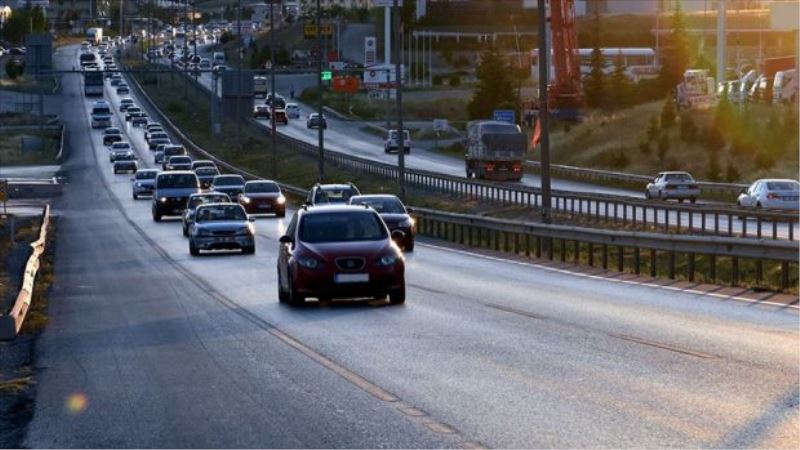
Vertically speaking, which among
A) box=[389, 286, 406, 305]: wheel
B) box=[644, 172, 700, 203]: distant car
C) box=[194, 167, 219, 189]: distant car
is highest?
box=[389, 286, 406, 305]: wheel

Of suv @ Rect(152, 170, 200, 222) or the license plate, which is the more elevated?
the license plate

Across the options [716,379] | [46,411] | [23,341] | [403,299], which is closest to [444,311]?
[403,299]

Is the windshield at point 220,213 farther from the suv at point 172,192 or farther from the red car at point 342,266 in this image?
the red car at point 342,266

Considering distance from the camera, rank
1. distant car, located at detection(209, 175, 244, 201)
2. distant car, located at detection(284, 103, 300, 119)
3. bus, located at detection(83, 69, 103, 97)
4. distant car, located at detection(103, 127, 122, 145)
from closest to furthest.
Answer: distant car, located at detection(209, 175, 244, 201) → distant car, located at detection(103, 127, 122, 145) → distant car, located at detection(284, 103, 300, 119) → bus, located at detection(83, 69, 103, 97)

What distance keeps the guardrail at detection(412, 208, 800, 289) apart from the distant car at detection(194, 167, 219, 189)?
29908mm

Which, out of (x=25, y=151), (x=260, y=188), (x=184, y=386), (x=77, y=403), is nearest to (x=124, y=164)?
(x=25, y=151)

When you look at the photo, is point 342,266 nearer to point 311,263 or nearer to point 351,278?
point 351,278

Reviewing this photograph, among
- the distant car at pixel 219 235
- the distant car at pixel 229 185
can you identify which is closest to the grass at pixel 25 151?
the distant car at pixel 229 185

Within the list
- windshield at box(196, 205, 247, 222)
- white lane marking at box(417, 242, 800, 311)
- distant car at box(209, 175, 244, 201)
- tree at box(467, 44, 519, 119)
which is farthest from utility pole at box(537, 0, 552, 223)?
tree at box(467, 44, 519, 119)

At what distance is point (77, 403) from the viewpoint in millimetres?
14977

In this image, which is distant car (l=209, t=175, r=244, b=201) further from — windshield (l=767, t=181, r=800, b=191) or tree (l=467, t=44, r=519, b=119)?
tree (l=467, t=44, r=519, b=119)

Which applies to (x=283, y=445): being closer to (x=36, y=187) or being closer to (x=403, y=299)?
(x=403, y=299)

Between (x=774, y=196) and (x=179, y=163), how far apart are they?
1654 inches

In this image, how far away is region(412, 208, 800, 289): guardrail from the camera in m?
29.6
